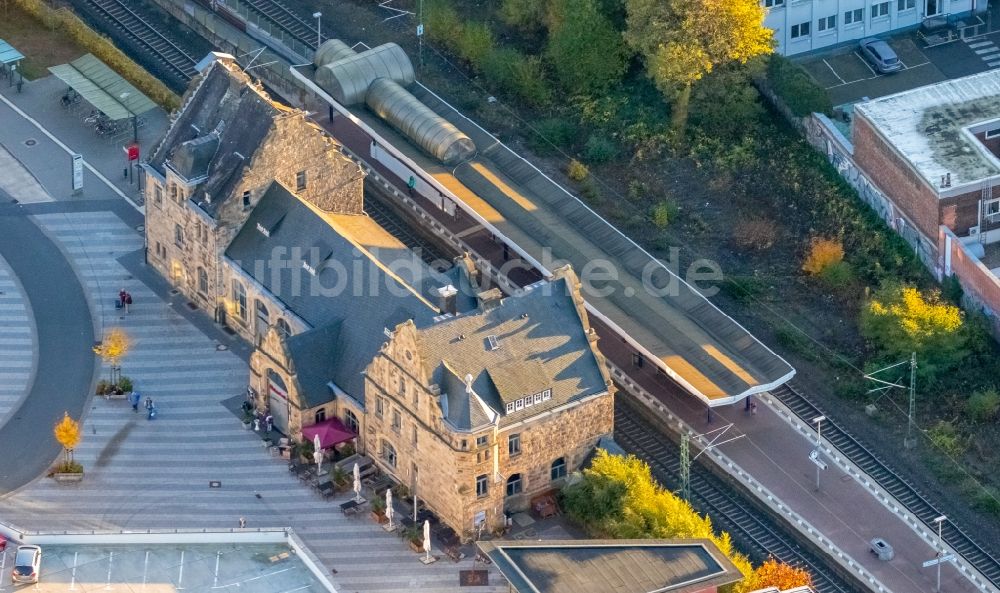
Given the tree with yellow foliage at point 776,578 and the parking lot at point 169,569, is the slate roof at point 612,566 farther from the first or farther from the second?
the parking lot at point 169,569

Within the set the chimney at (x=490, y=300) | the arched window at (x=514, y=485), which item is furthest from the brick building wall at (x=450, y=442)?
the chimney at (x=490, y=300)

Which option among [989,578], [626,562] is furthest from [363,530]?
[989,578]

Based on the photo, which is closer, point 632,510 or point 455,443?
point 455,443

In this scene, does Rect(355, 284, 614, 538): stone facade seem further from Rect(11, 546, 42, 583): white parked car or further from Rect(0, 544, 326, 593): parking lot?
Rect(11, 546, 42, 583): white parked car

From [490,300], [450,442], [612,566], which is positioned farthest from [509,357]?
[612,566]

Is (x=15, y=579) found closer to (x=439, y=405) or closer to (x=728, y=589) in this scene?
(x=439, y=405)

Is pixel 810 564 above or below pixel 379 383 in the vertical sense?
below

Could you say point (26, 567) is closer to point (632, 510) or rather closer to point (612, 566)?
point (612, 566)
